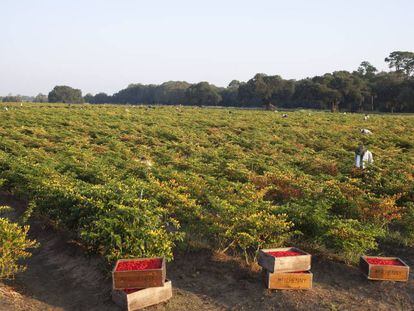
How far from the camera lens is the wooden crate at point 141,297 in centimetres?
596

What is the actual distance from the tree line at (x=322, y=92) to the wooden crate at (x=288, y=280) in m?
65.3

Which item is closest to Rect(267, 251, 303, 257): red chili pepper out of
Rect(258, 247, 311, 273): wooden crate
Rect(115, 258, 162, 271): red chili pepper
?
Rect(258, 247, 311, 273): wooden crate

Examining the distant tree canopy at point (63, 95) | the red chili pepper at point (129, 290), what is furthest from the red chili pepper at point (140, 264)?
the distant tree canopy at point (63, 95)

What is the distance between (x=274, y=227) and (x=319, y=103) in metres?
74.4

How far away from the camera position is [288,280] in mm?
6570

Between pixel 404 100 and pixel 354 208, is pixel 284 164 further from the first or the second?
pixel 404 100

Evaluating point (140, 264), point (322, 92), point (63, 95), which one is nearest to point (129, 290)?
point (140, 264)

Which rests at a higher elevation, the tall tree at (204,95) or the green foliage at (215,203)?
the tall tree at (204,95)

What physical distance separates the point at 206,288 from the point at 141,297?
131cm

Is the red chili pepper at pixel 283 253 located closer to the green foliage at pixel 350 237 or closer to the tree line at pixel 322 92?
the green foliage at pixel 350 237

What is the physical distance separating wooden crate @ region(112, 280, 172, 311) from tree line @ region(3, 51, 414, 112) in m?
66.7

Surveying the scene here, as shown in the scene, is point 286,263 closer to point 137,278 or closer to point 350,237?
point 350,237

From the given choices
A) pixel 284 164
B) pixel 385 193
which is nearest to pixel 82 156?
pixel 284 164

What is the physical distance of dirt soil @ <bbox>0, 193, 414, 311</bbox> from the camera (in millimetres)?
6324
